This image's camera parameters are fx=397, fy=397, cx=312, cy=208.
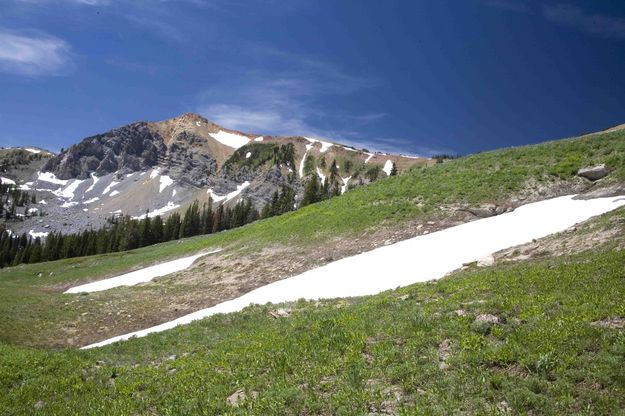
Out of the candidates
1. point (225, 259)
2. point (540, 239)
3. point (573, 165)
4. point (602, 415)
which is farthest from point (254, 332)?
point (573, 165)

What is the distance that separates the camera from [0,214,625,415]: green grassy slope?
24.9 feet

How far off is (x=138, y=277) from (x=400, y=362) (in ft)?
113

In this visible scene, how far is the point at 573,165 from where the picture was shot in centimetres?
3020

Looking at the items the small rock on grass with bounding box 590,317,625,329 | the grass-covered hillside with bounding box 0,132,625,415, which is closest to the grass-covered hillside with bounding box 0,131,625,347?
the grass-covered hillside with bounding box 0,132,625,415

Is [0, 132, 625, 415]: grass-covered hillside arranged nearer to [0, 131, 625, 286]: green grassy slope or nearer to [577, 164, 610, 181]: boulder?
[577, 164, 610, 181]: boulder

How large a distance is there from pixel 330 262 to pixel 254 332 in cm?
1301

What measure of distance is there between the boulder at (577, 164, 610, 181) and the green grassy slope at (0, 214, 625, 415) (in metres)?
16.6

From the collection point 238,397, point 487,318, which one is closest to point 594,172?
point 487,318

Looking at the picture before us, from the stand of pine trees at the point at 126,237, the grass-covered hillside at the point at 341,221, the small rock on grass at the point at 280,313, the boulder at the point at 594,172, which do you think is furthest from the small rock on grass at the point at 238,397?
the stand of pine trees at the point at 126,237

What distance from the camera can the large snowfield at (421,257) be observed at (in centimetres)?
2069

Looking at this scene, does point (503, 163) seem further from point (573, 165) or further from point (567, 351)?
point (567, 351)

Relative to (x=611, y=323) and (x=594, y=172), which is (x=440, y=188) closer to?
(x=594, y=172)

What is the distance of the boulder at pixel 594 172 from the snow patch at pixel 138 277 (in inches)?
1244

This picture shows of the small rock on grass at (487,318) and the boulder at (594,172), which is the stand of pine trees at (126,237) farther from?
the small rock on grass at (487,318)
